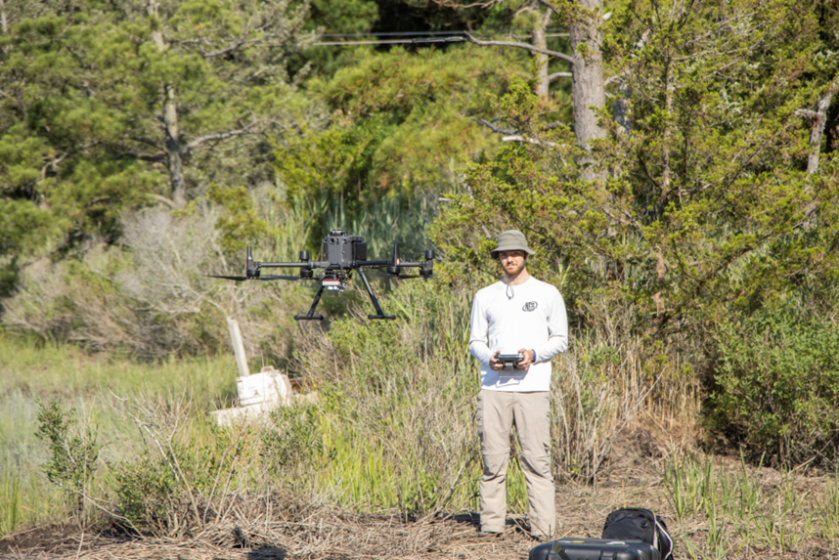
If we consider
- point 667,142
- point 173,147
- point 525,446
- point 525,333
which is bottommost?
point 525,446

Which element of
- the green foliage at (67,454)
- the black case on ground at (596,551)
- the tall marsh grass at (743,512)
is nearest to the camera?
the black case on ground at (596,551)

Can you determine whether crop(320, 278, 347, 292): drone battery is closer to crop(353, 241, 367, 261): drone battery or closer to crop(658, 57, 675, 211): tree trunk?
crop(353, 241, 367, 261): drone battery

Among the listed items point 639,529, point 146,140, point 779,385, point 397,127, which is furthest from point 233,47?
point 639,529

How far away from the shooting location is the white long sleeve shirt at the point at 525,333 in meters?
4.80

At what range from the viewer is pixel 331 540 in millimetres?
4953

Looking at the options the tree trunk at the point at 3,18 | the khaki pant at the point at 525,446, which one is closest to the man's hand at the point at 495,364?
the khaki pant at the point at 525,446

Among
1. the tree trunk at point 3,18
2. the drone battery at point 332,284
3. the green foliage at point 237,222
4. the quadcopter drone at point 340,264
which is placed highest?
the tree trunk at point 3,18

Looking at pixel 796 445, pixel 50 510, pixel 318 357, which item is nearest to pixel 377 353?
pixel 318 357

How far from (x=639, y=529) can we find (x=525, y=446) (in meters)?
1.16

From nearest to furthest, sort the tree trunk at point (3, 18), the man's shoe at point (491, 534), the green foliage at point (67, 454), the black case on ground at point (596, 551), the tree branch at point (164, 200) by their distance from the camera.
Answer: the black case on ground at point (596, 551)
the man's shoe at point (491, 534)
the green foliage at point (67, 454)
the tree branch at point (164, 200)
the tree trunk at point (3, 18)

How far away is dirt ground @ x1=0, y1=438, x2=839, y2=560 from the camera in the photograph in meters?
4.76

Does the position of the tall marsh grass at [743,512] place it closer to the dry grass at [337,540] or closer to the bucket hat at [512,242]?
the dry grass at [337,540]

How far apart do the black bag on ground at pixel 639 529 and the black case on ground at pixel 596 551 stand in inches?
13.9

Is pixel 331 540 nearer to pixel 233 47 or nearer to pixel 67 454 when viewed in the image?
pixel 67 454
